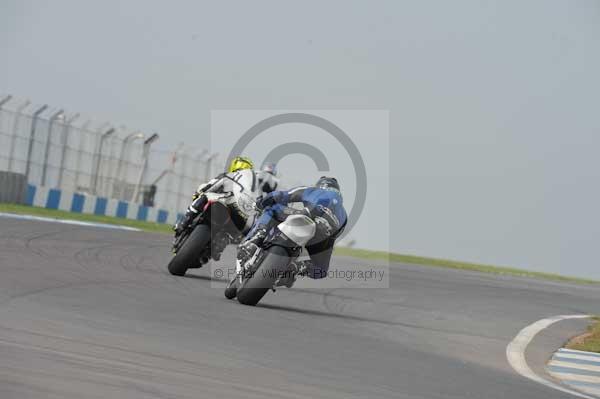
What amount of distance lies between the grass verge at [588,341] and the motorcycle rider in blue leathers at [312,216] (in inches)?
105

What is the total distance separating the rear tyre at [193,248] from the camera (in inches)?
504

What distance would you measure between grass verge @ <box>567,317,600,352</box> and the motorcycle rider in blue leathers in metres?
2.67

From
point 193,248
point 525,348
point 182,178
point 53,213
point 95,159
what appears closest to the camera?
point 525,348

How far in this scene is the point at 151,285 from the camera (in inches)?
464

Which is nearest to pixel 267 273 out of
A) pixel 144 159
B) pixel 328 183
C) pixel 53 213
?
pixel 328 183

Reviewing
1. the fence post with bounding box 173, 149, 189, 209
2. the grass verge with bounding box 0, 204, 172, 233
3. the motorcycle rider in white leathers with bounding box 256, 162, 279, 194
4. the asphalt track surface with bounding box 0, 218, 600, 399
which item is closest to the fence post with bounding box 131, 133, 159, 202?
the fence post with bounding box 173, 149, 189, 209

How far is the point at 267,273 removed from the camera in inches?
419

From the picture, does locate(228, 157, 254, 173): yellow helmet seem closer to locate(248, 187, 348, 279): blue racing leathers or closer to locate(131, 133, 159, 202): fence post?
locate(248, 187, 348, 279): blue racing leathers

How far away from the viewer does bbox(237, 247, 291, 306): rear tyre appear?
418 inches

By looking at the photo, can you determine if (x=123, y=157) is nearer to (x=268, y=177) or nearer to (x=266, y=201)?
(x=268, y=177)

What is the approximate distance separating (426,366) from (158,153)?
78.8 ft

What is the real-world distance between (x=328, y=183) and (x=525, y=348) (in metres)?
2.51

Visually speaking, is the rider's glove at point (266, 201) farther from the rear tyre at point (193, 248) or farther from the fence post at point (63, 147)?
the fence post at point (63, 147)

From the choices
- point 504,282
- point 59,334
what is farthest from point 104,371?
point 504,282
